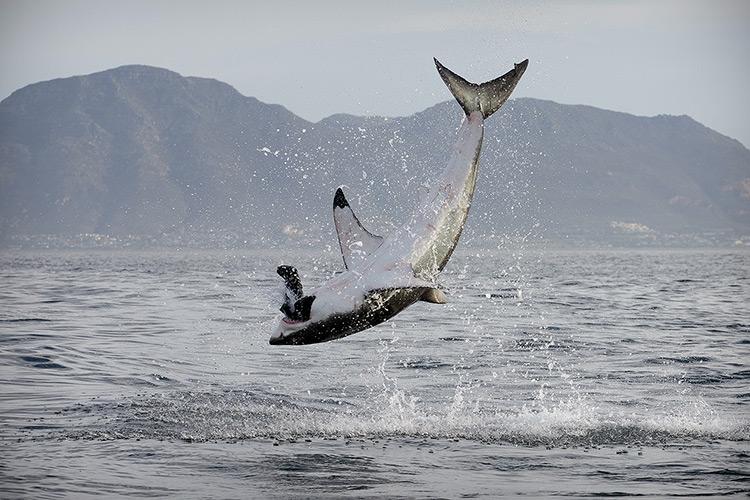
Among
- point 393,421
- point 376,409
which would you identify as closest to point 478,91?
point 393,421

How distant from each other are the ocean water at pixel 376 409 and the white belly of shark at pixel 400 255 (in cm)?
60

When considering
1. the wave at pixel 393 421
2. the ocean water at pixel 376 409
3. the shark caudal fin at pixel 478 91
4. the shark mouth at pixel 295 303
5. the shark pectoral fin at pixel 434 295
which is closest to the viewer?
the shark mouth at pixel 295 303

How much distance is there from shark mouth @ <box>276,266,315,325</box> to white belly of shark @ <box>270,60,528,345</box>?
0.01 meters

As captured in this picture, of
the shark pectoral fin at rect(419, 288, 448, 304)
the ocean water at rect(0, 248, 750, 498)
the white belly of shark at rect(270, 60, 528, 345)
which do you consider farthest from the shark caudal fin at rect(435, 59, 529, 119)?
the ocean water at rect(0, 248, 750, 498)

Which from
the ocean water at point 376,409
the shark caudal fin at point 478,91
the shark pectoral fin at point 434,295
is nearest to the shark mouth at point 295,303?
the ocean water at point 376,409

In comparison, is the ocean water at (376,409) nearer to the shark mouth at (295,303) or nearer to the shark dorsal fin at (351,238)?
the shark mouth at (295,303)

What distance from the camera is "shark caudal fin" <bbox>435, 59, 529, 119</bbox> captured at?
14.3m

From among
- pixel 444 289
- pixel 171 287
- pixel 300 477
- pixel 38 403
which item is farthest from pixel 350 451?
pixel 171 287

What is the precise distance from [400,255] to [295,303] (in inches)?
67.4

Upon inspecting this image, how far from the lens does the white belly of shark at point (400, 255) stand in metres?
13.0

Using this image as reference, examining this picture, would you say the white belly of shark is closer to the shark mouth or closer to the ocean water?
the shark mouth

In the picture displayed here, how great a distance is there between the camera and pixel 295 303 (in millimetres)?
12727

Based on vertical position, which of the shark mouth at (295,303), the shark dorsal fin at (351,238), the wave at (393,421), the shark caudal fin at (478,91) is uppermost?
the shark caudal fin at (478,91)

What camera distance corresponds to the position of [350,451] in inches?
565
